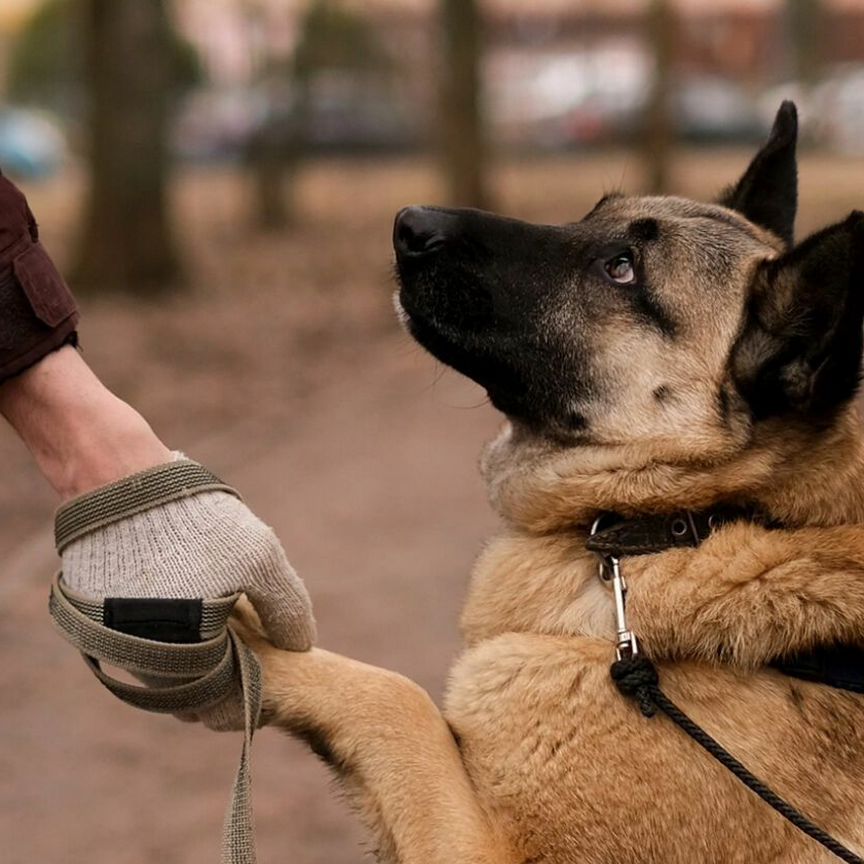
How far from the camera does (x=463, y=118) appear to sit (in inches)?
842

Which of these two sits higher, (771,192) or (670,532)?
(771,192)

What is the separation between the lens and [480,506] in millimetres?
8469

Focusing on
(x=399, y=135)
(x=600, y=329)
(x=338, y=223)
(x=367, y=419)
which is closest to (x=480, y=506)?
(x=367, y=419)

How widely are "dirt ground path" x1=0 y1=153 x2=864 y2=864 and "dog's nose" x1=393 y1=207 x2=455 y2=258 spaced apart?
0.99 meters

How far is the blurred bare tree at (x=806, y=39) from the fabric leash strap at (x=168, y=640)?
124 feet

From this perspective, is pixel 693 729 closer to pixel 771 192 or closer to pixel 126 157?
pixel 771 192

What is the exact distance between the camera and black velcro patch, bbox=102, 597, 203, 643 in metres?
2.80

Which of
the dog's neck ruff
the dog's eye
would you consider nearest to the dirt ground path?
the dog's eye

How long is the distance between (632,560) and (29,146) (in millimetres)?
39512

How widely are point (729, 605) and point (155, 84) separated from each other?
501 inches

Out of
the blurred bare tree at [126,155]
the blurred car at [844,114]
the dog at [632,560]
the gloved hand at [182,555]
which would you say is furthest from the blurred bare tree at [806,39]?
the gloved hand at [182,555]

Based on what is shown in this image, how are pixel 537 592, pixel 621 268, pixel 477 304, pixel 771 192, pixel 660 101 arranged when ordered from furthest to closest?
pixel 660 101
pixel 771 192
pixel 621 268
pixel 477 304
pixel 537 592

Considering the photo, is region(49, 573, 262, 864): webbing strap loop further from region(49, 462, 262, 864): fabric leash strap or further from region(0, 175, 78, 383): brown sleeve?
region(0, 175, 78, 383): brown sleeve

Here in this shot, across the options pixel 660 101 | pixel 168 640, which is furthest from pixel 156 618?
pixel 660 101
